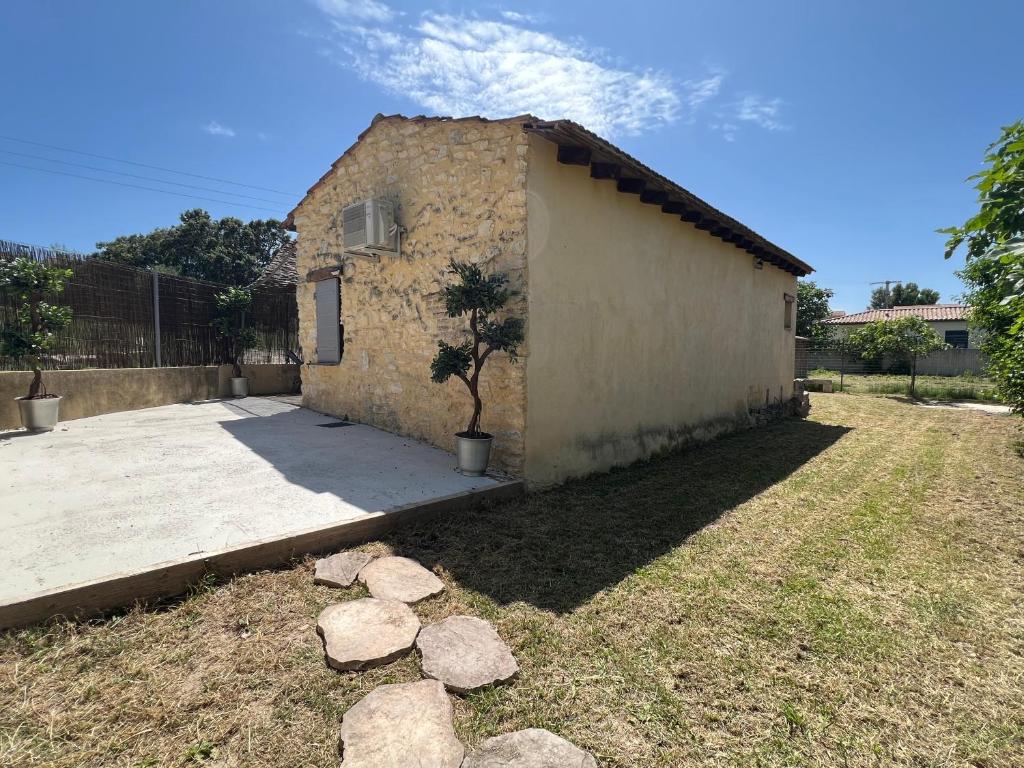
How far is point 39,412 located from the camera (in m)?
6.36

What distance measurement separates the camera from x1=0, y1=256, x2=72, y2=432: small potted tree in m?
6.13

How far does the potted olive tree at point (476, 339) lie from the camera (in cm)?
455

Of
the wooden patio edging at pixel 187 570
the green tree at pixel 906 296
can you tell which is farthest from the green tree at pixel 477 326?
the green tree at pixel 906 296

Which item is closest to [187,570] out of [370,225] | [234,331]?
[370,225]

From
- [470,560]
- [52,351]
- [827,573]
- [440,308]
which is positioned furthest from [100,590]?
[52,351]

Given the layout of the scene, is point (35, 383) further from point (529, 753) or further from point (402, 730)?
point (529, 753)

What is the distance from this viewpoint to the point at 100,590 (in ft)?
7.98

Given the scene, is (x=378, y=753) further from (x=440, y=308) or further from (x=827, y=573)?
(x=440, y=308)

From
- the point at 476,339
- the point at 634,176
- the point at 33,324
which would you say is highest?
the point at 634,176

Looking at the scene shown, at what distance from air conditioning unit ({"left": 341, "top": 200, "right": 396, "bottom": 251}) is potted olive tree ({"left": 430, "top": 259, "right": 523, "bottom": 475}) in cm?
178

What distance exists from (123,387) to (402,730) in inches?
364

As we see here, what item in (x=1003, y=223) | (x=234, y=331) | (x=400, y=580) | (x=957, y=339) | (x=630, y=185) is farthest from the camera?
(x=957, y=339)

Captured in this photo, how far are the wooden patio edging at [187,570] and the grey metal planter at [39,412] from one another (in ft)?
19.2

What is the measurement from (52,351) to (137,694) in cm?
797
